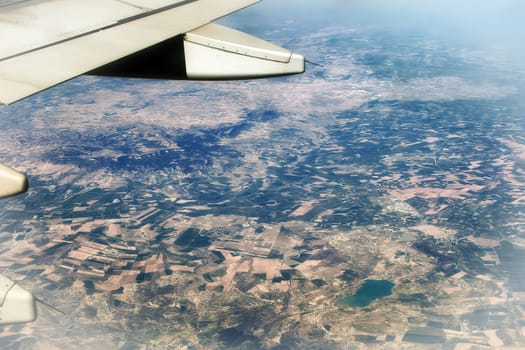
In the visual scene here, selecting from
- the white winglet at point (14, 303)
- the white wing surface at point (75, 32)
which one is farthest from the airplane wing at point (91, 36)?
the white winglet at point (14, 303)

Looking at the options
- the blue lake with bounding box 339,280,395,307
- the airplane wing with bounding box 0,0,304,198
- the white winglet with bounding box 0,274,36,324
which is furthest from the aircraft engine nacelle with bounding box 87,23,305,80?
the blue lake with bounding box 339,280,395,307

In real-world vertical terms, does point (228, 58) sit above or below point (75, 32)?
below

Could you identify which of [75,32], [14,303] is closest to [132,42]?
[75,32]

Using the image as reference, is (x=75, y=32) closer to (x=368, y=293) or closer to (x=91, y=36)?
(x=91, y=36)

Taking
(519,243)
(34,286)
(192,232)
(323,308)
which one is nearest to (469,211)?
(519,243)

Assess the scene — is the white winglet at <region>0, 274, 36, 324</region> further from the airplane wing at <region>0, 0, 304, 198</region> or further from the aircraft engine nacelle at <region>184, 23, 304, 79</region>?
the aircraft engine nacelle at <region>184, 23, 304, 79</region>

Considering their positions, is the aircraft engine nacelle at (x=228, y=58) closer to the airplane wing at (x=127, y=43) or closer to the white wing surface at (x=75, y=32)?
the airplane wing at (x=127, y=43)

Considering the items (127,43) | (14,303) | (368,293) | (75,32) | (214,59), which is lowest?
(368,293)
